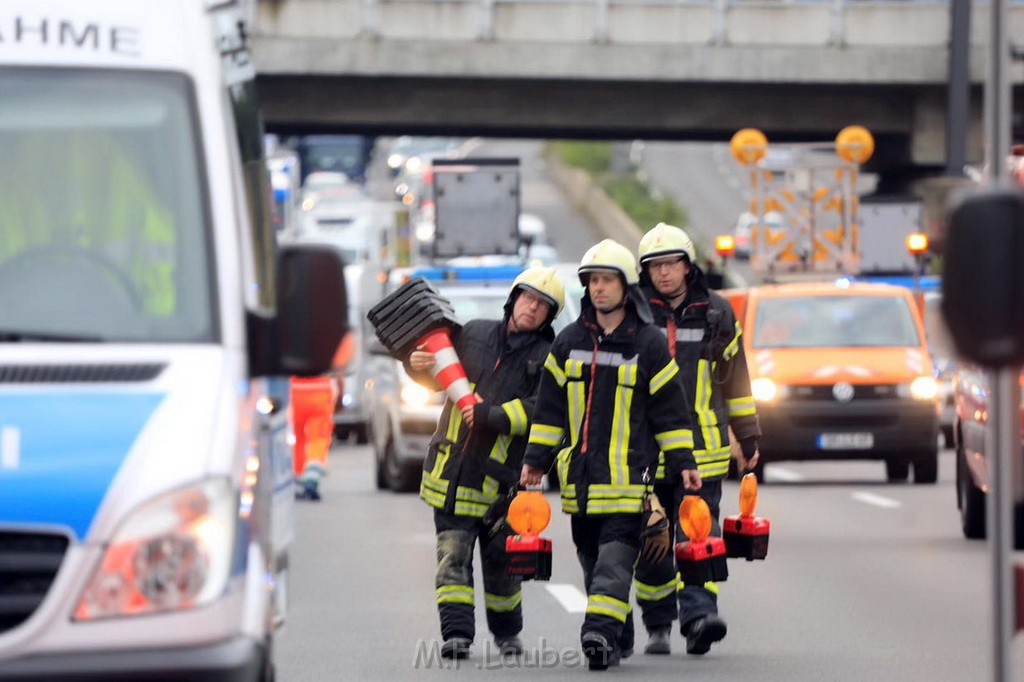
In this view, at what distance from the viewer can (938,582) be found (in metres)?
14.4

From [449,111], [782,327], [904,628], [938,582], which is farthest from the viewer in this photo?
[449,111]

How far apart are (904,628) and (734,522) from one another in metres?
1.31

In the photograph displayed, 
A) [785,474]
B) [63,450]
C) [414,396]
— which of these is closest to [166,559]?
[63,450]

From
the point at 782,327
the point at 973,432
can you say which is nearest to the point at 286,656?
the point at 973,432

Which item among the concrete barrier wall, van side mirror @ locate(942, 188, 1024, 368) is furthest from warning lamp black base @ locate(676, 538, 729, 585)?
the concrete barrier wall

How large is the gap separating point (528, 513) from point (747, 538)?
3.64 feet

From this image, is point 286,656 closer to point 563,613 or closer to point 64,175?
point 563,613

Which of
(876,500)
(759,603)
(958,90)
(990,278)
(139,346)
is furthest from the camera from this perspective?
(958,90)

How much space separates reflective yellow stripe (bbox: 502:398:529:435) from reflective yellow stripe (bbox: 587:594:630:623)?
849 mm

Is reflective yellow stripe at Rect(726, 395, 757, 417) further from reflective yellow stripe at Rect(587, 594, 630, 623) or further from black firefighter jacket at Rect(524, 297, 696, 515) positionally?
reflective yellow stripe at Rect(587, 594, 630, 623)

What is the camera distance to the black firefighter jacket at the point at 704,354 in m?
11.3

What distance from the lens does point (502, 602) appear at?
36.2ft

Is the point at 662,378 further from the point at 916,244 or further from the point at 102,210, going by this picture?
the point at 916,244

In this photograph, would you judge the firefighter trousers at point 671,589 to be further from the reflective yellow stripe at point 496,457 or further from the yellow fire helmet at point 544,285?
the yellow fire helmet at point 544,285
